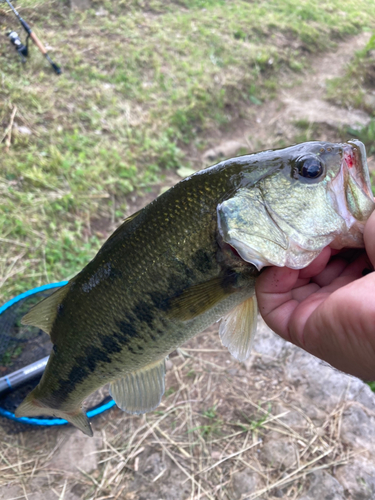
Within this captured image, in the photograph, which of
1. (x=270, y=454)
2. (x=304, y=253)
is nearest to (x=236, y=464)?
(x=270, y=454)

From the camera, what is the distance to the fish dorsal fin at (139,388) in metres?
1.97

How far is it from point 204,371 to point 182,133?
329 cm

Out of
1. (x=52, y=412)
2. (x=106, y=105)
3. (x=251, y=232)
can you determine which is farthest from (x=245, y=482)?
(x=106, y=105)

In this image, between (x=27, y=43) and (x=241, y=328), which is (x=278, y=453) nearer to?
(x=241, y=328)

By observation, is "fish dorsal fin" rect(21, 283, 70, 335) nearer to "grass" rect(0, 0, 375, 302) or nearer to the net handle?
the net handle

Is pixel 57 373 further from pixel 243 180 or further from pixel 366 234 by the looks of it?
pixel 366 234

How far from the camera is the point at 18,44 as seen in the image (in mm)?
4164

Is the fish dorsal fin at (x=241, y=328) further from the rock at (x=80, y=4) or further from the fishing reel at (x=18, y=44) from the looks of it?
the rock at (x=80, y=4)

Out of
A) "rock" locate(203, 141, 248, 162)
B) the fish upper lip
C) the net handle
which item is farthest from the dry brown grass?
"rock" locate(203, 141, 248, 162)

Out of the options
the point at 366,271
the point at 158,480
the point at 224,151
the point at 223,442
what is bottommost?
the point at 223,442

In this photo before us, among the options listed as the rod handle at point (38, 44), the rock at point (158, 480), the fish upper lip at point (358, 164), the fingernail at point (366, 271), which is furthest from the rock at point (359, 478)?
the rod handle at point (38, 44)

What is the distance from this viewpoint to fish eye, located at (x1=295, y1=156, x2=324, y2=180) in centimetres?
141

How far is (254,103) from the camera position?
19.2 ft

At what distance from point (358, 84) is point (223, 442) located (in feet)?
20.6
